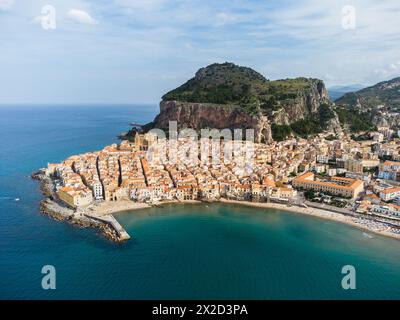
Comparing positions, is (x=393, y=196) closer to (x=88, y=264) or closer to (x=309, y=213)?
(x=309, y=213)

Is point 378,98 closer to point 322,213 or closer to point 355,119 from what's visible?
point 355,119

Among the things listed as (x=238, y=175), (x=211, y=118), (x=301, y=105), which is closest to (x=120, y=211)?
(x=238, y=175)

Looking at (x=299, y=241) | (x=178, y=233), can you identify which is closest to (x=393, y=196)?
(x=299, y=241)

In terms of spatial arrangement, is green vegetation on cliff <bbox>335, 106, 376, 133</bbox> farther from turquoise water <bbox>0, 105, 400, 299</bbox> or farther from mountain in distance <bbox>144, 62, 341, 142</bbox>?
turquoise water <bbox>0, 105, 400, 299</bbox>

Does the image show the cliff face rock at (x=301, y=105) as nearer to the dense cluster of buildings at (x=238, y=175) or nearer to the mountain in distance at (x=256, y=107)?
the mountain in distance at (x=256, y=107)

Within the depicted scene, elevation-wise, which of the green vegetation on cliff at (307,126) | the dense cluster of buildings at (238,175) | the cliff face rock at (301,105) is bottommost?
the dense cluster of buildings at (238,175)

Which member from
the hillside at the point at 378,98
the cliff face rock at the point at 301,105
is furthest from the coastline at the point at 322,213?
the hillside at the point at 378,98

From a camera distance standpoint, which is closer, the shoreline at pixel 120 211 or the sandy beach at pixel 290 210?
the shoreline at pixel 120 211
